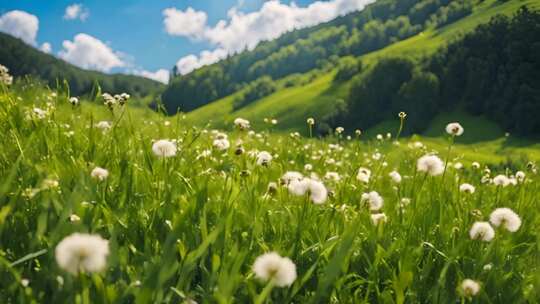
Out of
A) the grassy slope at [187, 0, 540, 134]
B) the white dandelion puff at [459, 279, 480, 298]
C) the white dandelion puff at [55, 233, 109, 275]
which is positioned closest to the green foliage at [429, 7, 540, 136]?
the grassy slope at [187, 0, 540, 134]

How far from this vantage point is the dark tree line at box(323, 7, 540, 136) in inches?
4043

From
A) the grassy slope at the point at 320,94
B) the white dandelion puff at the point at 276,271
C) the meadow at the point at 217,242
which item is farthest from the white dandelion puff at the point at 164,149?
the grassy slope at the point at 320,94

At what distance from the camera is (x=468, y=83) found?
117 meters

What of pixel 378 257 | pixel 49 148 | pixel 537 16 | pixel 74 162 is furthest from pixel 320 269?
pixel 537 16

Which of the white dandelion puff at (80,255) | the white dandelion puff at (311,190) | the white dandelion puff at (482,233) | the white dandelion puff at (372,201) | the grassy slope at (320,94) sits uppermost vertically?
the white dandelion puff at (80,255)

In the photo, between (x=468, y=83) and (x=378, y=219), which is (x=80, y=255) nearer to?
(x=378, y=219)

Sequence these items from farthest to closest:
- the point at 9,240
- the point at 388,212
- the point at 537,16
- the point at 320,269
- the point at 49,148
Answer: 1. the point at 537,16
2. the point at 388,212
3. the point at 49,148
4. the point at 320,269
5. the point at 9,240

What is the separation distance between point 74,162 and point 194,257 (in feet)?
4.34

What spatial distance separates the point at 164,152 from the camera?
3.04 m

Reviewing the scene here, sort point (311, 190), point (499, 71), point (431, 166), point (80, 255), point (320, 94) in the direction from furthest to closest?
1. point (320, 94)
2. point (499, 71)
3. point (431, 166)
4. point (311, 190)
5. point (80, 255)

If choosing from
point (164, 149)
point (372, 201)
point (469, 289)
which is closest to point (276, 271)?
point (469, 289)

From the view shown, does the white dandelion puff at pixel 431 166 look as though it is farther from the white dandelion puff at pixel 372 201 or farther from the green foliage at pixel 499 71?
the green foliage at pixel 499 71

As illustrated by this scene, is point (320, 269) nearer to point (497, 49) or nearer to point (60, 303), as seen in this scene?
point (60, 303)

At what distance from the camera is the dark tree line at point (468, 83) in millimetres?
102688
